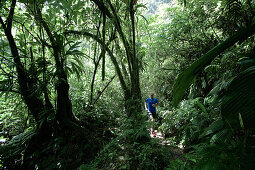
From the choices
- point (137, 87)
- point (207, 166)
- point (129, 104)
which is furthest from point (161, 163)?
point (207, 166)

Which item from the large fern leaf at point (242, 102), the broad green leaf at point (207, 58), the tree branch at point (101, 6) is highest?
the tree branch at point (101, 6)

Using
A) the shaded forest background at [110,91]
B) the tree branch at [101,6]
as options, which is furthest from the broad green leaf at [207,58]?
the tree branch at [101,6]

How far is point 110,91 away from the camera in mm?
3977

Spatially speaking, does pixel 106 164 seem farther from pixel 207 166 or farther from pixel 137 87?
pixel 207 166

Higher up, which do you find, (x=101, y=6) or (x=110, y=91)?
(x=101, y=6)

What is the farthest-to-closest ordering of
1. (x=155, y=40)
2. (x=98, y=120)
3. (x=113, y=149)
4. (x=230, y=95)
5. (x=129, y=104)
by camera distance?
(x=155, y=40) → (x=98, y=120) → (x=129, y=104) → (x=113, y=149) → (x=230, y=95)

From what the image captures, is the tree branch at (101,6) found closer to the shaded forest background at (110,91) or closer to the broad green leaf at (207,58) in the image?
the shaded forest background at (110,91)

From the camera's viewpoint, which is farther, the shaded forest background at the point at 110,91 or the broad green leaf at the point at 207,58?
the shaded forest background at the point at 110,91

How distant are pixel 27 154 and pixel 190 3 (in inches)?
189

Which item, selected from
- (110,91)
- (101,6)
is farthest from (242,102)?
(110,91)

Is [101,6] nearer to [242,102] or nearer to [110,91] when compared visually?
[110,91]

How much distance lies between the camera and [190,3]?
3480 millimetres

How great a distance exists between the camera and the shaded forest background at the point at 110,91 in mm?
797

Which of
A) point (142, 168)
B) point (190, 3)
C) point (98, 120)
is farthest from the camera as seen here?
point (190, 3)
